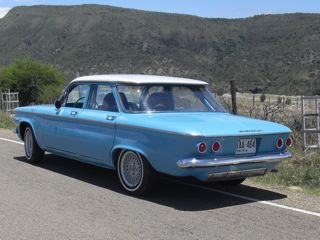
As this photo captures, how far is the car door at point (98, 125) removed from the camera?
7.76 meters

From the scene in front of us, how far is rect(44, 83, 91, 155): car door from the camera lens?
333 inches

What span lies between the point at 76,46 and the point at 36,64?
6383 centimetres

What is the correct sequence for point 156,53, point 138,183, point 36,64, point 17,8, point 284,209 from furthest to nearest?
point 17,8 < point 156,53 < point 36,64 < point 138,183 < point 284,209

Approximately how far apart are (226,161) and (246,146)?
42 centimetres

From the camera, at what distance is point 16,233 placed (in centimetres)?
564

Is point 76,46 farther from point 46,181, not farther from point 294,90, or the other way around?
point 46,181

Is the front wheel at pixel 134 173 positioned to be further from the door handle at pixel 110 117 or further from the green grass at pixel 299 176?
the green grass at pixel 299 176

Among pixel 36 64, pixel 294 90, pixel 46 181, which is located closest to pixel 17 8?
pixel 294 90

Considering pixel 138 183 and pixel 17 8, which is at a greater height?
pixel 17 8

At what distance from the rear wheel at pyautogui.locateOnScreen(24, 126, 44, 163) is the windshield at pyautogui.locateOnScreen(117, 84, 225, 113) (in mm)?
2517

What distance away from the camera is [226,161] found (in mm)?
6750

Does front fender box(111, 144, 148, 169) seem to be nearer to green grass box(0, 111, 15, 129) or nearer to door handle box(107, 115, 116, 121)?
door handle box(107, 115, 116, 121)

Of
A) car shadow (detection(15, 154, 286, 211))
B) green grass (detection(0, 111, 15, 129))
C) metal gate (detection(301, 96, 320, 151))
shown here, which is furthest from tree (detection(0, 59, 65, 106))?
car shadow (detection(15, 154, 286, 211))

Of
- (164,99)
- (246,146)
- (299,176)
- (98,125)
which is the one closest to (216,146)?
(246,146)
